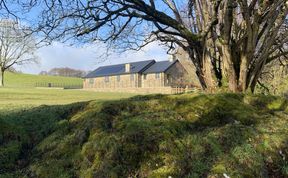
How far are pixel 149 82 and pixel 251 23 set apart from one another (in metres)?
57.0

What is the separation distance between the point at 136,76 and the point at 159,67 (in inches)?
208

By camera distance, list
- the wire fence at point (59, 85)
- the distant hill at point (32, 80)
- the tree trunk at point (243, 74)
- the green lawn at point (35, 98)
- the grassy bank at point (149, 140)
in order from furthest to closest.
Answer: the wire fence at point (59, 85) → the distant hill at point (32, 80) → the green lawn at point (35, 98) → the tree trunk at point (243, 74) → the grassy bank at point (149, 140)

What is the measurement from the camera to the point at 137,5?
9.52 meters

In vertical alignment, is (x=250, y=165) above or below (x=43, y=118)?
below

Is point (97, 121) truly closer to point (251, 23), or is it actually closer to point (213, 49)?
point (251, 23)

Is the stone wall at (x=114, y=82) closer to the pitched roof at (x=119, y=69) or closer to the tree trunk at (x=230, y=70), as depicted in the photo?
the pitched roof at (x=119, y=69)

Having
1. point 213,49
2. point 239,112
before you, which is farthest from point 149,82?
point 239,112

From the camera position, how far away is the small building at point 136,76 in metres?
63.1

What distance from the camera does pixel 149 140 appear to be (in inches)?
192

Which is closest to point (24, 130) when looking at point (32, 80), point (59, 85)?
point (59, 85)

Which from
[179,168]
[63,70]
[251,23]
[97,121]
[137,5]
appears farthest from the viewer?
[63,70]

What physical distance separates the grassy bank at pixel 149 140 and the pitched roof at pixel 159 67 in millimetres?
56510

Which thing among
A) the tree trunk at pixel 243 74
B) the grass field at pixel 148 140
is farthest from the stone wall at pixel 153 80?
the grass field at pixel 148 140

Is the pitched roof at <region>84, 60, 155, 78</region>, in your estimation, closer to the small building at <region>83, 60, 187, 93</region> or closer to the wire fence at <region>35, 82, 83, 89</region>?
the small building at <region>83, 60, 187, 93</region>
